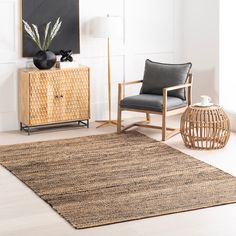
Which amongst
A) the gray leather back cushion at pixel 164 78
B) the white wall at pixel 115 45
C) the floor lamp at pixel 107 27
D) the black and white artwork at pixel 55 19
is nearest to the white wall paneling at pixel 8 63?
the white wall at pixel 115 45

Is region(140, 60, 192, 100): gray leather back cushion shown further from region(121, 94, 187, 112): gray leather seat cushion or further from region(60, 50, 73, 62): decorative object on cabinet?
region(60, 50, 73, 62): decorative object on cabinet

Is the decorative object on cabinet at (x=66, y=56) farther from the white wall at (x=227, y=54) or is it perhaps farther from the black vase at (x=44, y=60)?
the white wall at (x=227, y=54)

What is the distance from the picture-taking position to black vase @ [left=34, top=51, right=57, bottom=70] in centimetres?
769

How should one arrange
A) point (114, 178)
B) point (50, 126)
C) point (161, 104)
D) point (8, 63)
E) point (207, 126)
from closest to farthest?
point (114, 178)
point (207, 126)
point (161, 104)
point (8, 63)
point (50, 126)

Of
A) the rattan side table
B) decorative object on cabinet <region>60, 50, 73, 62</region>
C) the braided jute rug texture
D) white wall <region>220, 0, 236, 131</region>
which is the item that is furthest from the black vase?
white wall <region>220, 0, 236, 131</region>

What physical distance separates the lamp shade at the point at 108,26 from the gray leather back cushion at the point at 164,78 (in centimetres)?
57

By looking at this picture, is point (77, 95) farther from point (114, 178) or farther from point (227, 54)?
point (114, 178)

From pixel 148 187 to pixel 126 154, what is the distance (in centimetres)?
110

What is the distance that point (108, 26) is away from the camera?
7875mm

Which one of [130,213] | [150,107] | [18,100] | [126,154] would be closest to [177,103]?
[150,107]

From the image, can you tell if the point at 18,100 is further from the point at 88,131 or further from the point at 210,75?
the point at 210,75

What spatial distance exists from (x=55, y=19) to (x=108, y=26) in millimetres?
626

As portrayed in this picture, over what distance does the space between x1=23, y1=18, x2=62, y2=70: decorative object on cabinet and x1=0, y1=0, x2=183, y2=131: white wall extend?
184 mm

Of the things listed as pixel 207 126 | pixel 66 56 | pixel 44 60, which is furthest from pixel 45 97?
pixel 207 126
